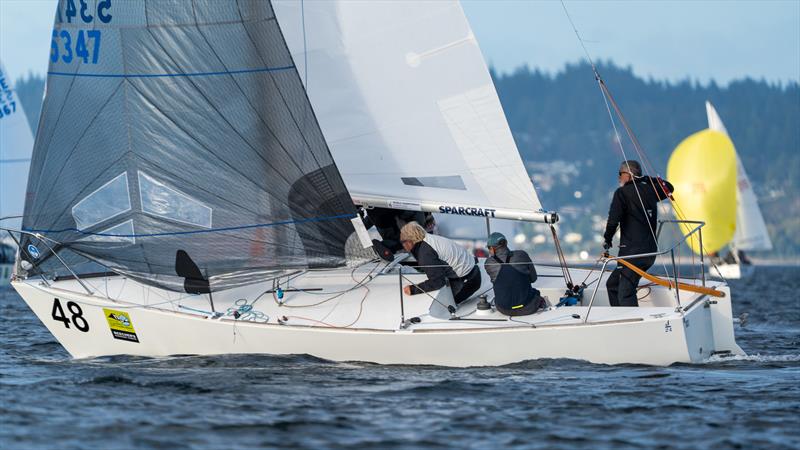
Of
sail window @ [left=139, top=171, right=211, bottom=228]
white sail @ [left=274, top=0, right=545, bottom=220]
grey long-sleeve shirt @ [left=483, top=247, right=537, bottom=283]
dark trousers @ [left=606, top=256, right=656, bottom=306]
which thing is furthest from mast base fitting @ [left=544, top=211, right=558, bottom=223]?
sail window @ [left=139, top=171, right=211, bottom=228]

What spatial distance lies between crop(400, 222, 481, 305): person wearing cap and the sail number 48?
9.01 feet

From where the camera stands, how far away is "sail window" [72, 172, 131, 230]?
9.27 m

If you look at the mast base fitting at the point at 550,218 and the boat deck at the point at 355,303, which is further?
the mast base fitting at the point at 550,218

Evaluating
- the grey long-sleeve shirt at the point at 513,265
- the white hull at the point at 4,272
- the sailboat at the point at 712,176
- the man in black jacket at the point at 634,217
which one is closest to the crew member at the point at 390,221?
the grey long-sleeve shirt at the point at 513,265

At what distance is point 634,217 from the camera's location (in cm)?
930

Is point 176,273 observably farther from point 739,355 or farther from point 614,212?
point 739,355

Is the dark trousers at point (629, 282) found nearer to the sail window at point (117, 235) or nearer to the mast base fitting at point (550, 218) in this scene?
the mast base fitting at point (550, 218)

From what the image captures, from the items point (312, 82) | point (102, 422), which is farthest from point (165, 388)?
point (312, 82)

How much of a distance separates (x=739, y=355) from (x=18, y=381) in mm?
5756

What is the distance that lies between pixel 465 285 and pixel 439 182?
938 millimetres

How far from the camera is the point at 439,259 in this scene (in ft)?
30.3

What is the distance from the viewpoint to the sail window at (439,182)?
966cm

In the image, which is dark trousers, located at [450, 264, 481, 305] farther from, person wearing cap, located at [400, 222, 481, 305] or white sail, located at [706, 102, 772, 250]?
white sail, located at [706, 102, 772, 250]

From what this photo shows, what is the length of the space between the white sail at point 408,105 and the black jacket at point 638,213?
695 millimetres
